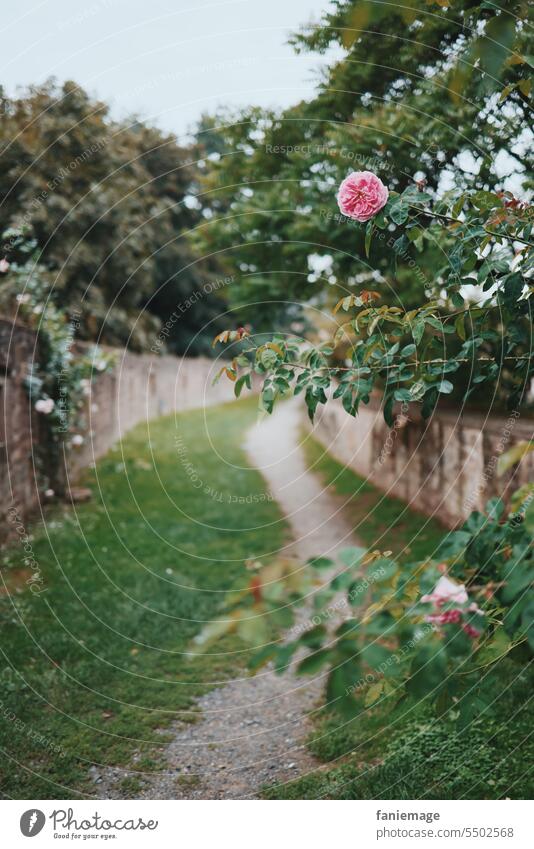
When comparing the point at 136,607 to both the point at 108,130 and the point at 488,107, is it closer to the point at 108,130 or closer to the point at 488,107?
the point at 488,107

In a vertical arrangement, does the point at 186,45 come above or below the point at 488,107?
above

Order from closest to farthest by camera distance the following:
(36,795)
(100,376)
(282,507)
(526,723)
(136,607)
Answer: (36,795) < (526,723) < (136,607) < (282,507) < (100,376)

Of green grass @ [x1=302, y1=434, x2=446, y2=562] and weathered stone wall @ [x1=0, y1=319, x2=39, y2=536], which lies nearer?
weathered stone wall @ [x1=0, y1=319, x2=39, y2=536]

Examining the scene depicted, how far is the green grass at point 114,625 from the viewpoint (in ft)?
9.21

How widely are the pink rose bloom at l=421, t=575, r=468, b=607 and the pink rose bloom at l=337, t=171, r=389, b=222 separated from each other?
40.7 inches

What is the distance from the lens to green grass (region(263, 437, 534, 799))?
245 centimetres

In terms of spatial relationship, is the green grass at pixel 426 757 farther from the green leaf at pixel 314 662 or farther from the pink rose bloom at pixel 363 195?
the pink rose bloom at pixel 363 195

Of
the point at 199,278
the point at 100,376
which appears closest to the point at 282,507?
the point at 100,376

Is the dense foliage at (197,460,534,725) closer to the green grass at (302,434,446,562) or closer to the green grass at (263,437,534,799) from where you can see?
the green grass at (263,437,534,799)

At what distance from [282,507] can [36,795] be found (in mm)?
5163

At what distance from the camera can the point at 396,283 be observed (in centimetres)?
512

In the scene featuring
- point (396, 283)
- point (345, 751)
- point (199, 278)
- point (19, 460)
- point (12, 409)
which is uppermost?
point (199, 278)

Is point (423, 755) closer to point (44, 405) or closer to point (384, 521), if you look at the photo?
point (384, 521)
